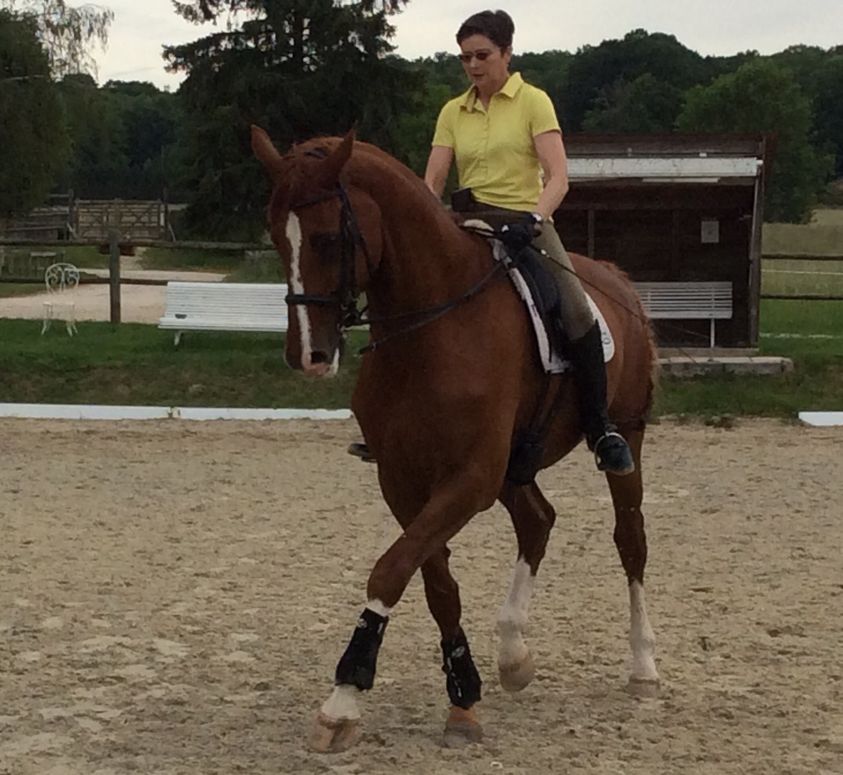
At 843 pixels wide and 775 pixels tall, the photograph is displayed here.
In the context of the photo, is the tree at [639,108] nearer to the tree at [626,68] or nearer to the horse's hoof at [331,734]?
the tree at [626,68]

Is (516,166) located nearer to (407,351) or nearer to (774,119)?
(407,351)

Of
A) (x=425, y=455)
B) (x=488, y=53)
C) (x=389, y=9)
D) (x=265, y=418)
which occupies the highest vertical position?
(x=389, y=9)

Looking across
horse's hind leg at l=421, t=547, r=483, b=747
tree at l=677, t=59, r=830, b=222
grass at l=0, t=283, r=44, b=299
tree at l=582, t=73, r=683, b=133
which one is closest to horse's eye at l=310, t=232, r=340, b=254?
horse's hind leg at l=421, t=547, r=483, b=747

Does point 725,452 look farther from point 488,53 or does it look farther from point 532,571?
point 488,53

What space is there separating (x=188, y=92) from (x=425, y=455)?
4389 cm

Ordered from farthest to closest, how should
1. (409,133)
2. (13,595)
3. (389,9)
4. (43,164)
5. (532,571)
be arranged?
(409,133) < (389,9) < (43,164) < (13,595) < (532,571)

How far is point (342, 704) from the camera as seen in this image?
4.23m

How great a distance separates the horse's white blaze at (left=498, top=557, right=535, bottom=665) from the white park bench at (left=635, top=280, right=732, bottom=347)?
11.6 m

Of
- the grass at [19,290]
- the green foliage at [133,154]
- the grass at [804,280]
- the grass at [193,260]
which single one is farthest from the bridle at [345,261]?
the green foliage at [133,154]

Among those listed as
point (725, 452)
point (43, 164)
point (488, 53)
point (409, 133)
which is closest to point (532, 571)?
point (488, 53)

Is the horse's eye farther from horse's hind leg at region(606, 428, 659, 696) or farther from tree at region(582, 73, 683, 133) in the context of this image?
tree at region(582, 73, 683, 133)

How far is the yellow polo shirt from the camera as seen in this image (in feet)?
15.6

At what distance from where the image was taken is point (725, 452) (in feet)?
36.9

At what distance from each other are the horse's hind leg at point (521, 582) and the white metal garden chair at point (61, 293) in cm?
1225
